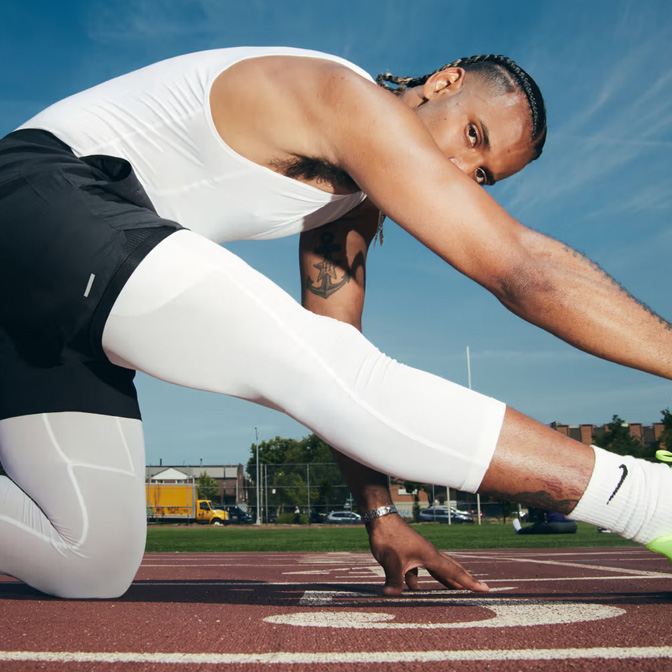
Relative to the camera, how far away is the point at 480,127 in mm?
2150

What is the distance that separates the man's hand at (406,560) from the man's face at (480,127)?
1.33 meters

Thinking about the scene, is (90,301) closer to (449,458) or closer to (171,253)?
(171,253)

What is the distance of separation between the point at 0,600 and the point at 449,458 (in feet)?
5.68

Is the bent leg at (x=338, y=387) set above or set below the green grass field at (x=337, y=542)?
above

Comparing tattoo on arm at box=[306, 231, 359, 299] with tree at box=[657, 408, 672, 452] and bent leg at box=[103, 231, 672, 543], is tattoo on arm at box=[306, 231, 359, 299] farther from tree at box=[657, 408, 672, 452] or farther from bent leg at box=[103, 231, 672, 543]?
tree at box=[657, 408, 672, 452]

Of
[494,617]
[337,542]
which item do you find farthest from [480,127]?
[337,542]

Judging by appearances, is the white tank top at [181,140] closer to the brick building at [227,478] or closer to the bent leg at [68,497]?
the bent leg at [68,497]

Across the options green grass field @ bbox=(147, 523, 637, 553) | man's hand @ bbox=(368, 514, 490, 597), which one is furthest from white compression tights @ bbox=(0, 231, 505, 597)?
green grass field @ bbox=(147, 523, 637, 553)

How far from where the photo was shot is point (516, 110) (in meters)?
2.12

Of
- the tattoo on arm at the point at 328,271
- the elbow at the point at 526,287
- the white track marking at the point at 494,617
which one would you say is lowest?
the white track marking at the point at 494,617

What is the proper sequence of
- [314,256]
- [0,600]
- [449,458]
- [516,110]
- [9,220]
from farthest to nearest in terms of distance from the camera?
1. [314,256]
2. [0,600]
3. [516,110]
4. [9,220]
5. [449,458]

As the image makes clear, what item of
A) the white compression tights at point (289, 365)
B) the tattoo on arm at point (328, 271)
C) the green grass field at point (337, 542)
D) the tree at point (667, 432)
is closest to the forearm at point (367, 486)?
the tattoo on arm at point (328, 271)

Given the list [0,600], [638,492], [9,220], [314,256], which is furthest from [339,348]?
[0,600]

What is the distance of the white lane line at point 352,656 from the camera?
1.17m
